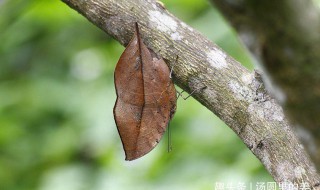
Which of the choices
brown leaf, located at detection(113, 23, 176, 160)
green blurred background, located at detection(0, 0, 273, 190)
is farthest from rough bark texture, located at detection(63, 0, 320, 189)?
green blurred background, located at detection(0, 0, 273, 190)

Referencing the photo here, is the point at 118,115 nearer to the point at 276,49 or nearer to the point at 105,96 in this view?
the point at 276,49

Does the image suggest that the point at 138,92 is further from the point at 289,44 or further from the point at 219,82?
the point at 289,44

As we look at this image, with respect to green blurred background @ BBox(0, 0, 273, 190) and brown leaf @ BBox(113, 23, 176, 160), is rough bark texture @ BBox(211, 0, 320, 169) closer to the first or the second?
brown leaf @ BBox(113, 23, 176, 160)

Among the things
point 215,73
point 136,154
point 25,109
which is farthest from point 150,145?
point 25,109

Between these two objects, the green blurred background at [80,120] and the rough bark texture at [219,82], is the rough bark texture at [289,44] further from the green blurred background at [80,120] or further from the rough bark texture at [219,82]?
the green blurred background at [80,120]

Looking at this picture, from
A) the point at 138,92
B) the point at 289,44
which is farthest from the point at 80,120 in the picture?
the point at 289,44

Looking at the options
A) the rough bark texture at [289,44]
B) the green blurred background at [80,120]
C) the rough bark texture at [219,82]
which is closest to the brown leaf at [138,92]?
the rough bark texture at [219,82]

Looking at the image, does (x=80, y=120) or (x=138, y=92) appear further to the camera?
(x=80, y=120)
